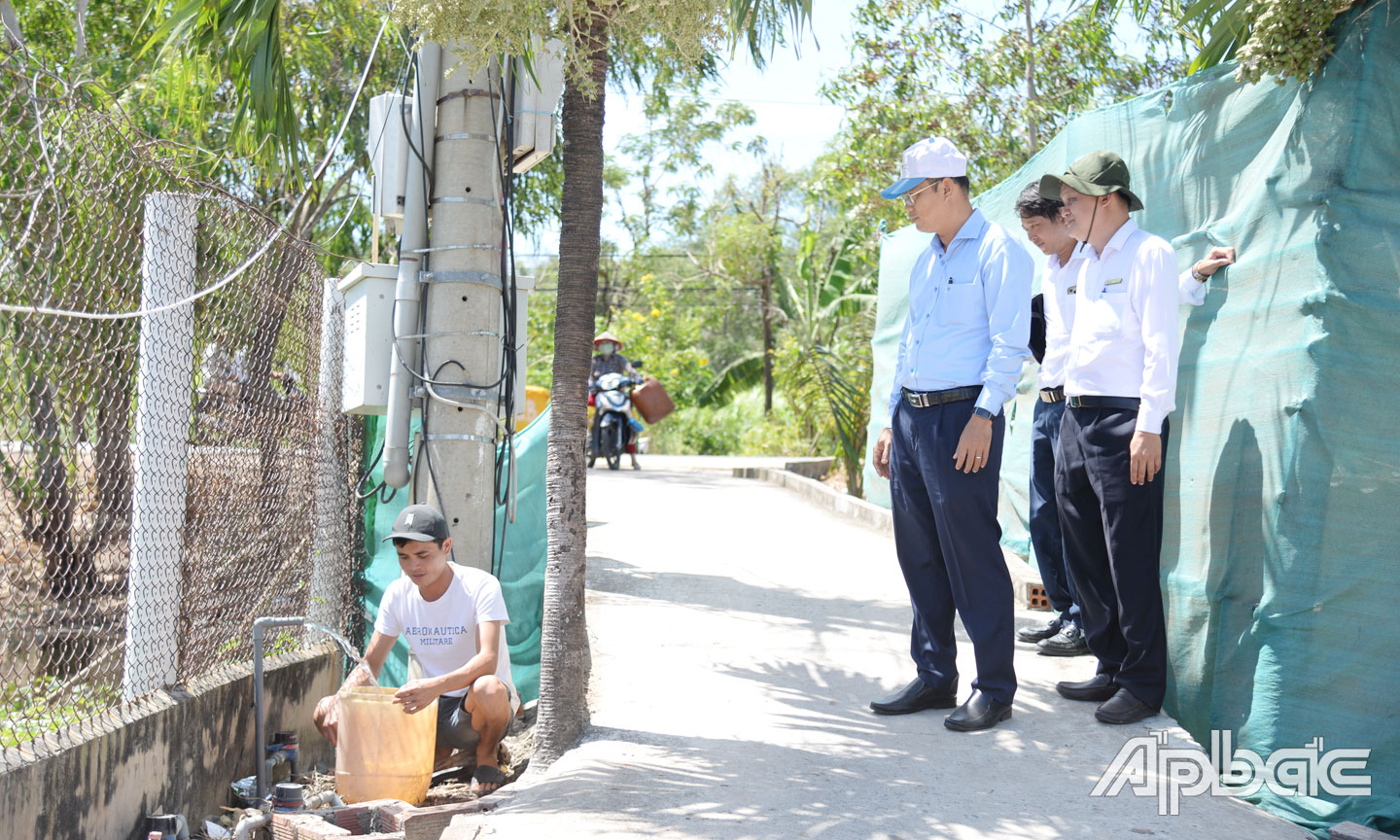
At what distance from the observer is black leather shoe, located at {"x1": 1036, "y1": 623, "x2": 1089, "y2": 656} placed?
5094 mm

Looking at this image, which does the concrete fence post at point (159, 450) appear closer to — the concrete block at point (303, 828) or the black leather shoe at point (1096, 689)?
the concrete block at point (303, 828)

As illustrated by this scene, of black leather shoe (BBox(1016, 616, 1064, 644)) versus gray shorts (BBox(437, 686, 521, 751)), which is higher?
black leather shoe (BBox(1016, 616, 1064, 644))

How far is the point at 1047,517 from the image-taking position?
16.5 ft

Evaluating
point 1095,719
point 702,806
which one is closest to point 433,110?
point 702,806

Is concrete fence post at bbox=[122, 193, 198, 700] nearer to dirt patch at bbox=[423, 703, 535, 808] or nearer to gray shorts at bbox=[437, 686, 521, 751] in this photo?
gray shorts at bbox=[437, 686, 521, 751]

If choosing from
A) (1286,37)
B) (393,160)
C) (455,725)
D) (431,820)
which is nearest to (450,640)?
(455,725)

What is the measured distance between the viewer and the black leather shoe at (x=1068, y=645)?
5.09 meters

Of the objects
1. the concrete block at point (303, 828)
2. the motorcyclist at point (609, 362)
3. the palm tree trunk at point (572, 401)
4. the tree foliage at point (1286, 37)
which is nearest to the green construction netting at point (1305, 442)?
the tree foliage at point (1286, 37)

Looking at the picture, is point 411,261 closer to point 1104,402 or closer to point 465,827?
point 465,827

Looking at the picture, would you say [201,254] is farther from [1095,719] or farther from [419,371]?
[1095,719]

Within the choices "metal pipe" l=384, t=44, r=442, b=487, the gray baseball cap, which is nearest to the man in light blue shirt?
the gray baseball cap

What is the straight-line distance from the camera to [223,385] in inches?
201

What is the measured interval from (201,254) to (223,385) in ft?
2.22

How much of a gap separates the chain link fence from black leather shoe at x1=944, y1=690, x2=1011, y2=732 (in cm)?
289
